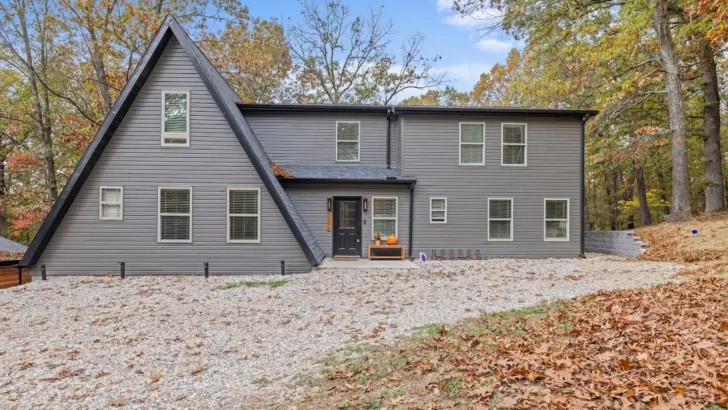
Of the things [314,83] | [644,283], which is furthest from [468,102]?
[644,283]

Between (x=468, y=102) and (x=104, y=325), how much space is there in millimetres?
29684

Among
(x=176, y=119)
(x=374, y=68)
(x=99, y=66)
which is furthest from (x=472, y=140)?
(x=99, y=66)

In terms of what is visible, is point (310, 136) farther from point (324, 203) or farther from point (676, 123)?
point (676, 123)

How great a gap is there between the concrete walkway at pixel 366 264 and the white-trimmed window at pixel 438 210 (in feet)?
6.74

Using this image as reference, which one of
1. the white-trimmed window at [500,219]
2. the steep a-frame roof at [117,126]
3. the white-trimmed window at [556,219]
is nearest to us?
the steep a-frame roof at [117,126]

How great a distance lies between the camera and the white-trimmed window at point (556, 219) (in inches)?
504

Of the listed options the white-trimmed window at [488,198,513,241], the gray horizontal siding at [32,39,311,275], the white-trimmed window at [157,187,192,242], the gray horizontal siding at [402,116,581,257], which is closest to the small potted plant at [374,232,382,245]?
the gray horizontal siding at [402,116,581,257]

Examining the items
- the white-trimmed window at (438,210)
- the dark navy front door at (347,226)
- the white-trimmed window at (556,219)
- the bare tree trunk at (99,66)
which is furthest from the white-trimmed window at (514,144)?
the bare tree trunk at (99,66)

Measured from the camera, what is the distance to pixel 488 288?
7.84 m

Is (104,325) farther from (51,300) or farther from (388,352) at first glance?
(388,352)

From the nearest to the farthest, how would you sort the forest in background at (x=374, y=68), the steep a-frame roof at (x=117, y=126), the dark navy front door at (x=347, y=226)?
the steep a-frame roof at (x=117, y=126) < the dark navy front door at (x=347, y=226) < the forest in background at (x=374, y=68)

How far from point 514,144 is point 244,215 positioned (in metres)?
9.70

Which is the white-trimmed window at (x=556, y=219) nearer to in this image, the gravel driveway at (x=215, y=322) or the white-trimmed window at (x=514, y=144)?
the white-trimmed window at (x=514, y=144)

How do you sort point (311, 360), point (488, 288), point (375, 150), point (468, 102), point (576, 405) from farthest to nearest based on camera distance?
point (468, 102) < point (375, 150) < point (488, 288) < point (311, 360) < point (576, 405)
